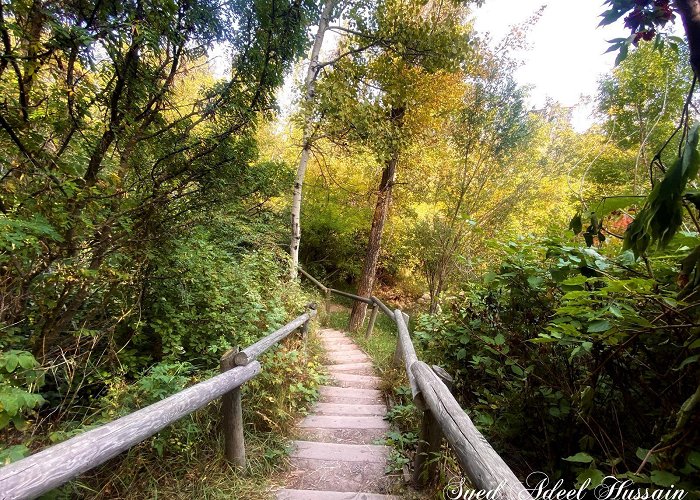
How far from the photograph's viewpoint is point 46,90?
247 cm

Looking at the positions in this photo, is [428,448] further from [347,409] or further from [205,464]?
[347,409]

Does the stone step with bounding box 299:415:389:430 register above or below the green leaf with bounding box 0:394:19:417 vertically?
below

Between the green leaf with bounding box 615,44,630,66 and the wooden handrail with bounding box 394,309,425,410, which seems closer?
the green leaf with bounding box 615,44,630,66

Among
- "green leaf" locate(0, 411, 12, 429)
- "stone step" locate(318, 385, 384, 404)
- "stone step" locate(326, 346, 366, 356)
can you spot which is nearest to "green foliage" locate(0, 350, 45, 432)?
"green leaf" locate(0, 411, 12, 429)

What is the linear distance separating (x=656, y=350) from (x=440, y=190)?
27.1ft

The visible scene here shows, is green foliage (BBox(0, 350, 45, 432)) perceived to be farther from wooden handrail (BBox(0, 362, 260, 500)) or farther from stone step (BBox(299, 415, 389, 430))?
stone step (BBox(299, 415, 389, 430))

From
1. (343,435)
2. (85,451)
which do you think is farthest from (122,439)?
(343,435)

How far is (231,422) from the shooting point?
2.41 m

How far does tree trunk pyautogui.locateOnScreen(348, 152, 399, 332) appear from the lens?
8348 millimetres

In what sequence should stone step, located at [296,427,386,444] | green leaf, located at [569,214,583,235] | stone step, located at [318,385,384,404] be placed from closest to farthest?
green leaf, located at [569,214,583,235]
stone step, located at [296,427,386,444]
stone step, located at [318,385,384,404]

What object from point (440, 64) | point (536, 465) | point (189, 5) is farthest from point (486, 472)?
point (440, 64)

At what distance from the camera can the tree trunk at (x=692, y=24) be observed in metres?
0.63

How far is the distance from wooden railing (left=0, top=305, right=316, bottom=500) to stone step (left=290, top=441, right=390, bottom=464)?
0.61 meters

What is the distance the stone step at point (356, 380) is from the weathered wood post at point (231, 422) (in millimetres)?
2248
